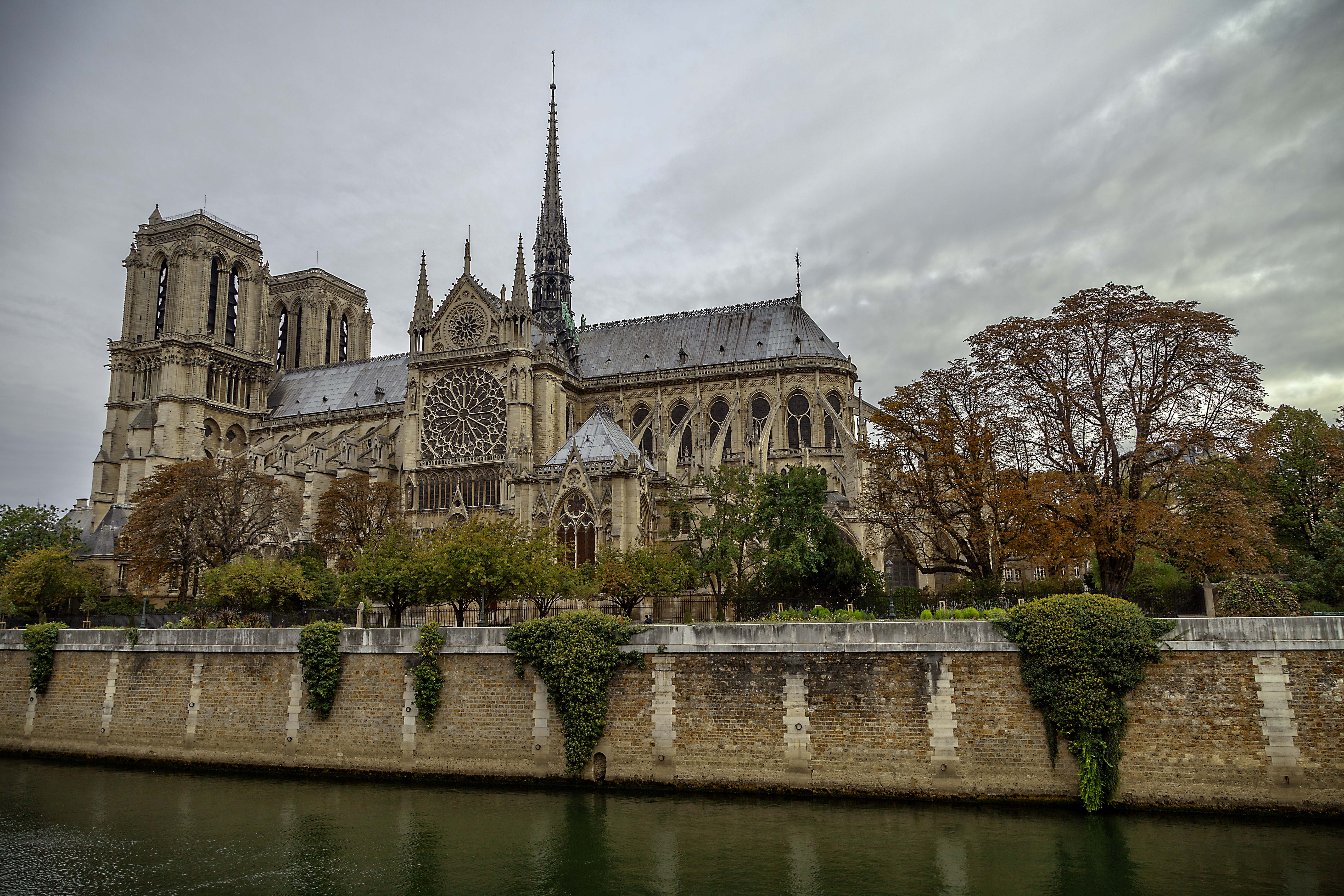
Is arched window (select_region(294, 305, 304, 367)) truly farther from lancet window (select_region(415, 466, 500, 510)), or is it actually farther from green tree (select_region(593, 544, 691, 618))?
green tree (select_region(593, 544, 691, 618))

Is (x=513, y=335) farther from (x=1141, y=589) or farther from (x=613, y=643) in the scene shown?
(x=1141, y=589)

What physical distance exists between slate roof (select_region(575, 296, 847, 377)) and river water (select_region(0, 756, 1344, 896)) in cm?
3811

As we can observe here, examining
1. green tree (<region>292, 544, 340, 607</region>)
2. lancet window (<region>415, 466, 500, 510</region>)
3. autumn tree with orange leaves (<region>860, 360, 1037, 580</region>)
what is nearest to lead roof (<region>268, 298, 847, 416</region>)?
lancet window (<region>415, 466, 500, 510</region>)

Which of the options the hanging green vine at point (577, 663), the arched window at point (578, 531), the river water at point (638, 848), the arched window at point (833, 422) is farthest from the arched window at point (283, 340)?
the hanging green vine at point (577, 663)

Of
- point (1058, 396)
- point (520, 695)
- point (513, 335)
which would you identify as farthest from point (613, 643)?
point (513, 335)

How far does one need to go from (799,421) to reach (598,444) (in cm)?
1693

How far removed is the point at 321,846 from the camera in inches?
745

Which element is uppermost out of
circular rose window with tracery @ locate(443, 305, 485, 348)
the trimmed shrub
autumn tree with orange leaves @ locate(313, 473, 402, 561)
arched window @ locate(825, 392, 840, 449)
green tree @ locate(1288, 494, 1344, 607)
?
circular rose window with tracery @ locate(443, 305, 485, 348)

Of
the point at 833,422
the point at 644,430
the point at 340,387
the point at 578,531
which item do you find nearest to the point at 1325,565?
the point at 578,531

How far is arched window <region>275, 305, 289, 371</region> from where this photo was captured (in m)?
83.7

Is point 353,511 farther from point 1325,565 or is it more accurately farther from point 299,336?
point 1325,565

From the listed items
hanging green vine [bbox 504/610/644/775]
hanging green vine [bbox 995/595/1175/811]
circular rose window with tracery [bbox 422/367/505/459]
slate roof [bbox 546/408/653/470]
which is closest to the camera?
hanging green vine [bbox 995/595/1175/811]

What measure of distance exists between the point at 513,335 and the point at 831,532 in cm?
2756

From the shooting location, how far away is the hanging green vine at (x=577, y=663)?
74.5 feet
